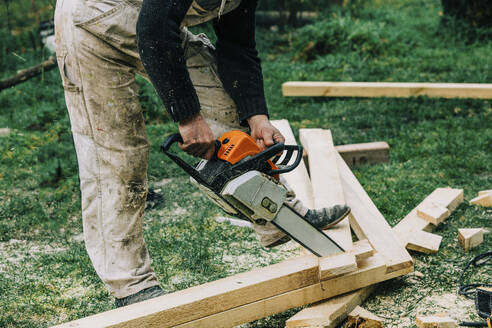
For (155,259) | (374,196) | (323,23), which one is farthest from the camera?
(323,23)

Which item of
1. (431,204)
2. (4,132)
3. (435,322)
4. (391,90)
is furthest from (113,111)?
(391,90)

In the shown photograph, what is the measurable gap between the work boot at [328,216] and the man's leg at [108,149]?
0.87 m

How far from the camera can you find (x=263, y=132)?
257 centimetres

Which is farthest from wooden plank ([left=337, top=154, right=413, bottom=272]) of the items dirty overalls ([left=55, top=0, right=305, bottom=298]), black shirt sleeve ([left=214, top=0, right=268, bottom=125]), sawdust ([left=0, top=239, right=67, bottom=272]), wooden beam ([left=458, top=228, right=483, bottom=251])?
sawdust ([left=0, top=239, right=67, bottom=272])

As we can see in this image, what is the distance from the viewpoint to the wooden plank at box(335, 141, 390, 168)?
4398 millimetres

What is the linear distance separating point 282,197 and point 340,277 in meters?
0.48

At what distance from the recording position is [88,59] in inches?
89.5

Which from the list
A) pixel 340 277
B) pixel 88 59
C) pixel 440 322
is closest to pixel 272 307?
pixel 340 277

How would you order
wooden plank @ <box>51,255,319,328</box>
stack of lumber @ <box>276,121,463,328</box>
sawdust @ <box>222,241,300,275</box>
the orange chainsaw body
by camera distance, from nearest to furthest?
wooden plank @ <box>51,255,319,328</box>, the orange chainsaw body, stack of lumber @ <box>276,121,463,328</box>, sawdust @ <box>222,241,300,275</box>

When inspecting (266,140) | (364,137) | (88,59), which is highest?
(88,59)

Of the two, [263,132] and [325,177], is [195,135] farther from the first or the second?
[325,177]

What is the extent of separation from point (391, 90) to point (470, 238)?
2893 mm

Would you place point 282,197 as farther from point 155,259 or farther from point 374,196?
point 374,196

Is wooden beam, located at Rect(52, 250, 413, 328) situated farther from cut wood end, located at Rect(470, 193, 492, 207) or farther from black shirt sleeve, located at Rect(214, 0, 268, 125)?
cut wood end, located at Rect(470, 193, 492, 207)
